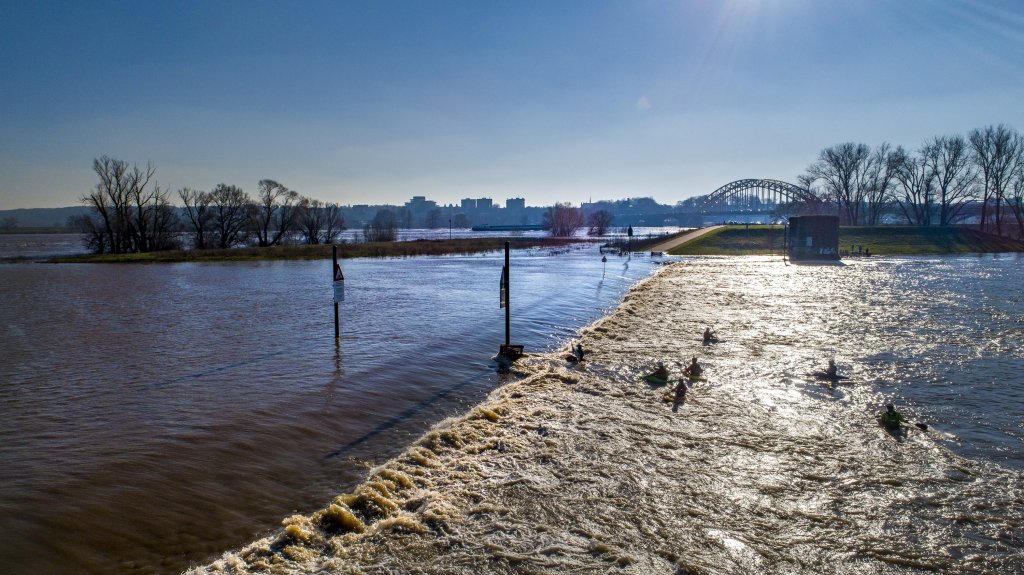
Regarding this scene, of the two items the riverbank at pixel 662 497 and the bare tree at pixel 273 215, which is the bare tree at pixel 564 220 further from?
the riverbank at pixel 662 497

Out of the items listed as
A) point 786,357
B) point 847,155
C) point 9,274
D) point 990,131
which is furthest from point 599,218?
point 786,357

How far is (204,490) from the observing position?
6637 mm

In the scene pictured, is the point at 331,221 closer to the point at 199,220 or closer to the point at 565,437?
the point at 199,220

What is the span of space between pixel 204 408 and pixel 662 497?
7.91 metres

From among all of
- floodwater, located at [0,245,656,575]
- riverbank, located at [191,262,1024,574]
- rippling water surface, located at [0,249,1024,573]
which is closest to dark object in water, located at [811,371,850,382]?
rippling water surface, located at [0,249,1024,573]

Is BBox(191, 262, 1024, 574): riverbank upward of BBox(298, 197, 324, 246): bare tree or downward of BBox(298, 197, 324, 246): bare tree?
downward

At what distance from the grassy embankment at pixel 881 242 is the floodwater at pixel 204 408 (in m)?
47.3

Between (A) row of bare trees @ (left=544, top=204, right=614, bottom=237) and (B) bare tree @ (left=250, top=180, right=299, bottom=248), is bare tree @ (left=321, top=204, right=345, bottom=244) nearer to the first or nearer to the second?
(B) bare tree @ (left=250, top=180, right=299, bottom=248)

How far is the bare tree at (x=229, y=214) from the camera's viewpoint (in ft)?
244

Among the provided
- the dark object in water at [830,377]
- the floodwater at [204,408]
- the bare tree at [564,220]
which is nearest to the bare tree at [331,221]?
the floodwater at [204,408]

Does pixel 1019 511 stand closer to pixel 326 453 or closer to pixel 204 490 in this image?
Result: pixel 326 453

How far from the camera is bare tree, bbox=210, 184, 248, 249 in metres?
74.5

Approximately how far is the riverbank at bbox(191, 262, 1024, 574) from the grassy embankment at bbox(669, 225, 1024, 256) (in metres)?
56.1

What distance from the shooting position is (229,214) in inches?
2950
